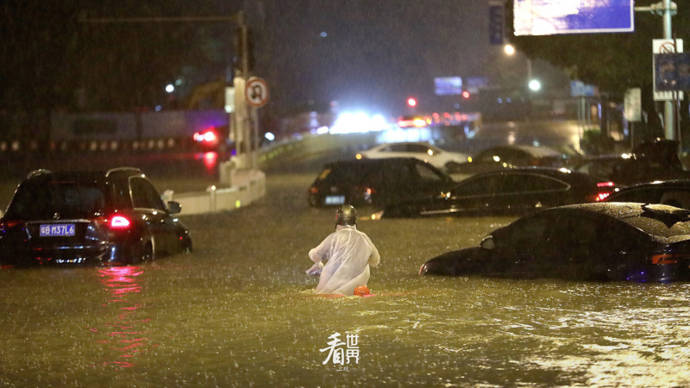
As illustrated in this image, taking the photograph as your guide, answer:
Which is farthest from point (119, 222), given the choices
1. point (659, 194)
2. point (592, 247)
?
point (659, 194)

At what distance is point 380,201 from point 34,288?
1517cm

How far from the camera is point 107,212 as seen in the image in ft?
52.5

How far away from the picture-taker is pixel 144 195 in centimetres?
1727

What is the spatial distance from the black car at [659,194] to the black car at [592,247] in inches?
104

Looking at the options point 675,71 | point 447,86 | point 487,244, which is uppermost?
point 447,86

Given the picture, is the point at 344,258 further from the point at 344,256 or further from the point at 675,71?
the point at 675,71

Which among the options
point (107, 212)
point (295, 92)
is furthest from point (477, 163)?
point (295, 92)

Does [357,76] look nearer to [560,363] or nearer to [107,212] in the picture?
[107,212]

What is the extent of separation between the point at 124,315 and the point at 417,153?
110 feet

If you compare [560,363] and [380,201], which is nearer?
[560,363]

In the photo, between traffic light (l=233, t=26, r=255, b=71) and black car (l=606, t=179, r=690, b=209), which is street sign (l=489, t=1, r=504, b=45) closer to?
traffic light (l=233, t=26, r=255, b=71)

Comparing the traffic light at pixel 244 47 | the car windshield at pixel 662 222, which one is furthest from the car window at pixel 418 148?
the car windshield at pixel 662 222

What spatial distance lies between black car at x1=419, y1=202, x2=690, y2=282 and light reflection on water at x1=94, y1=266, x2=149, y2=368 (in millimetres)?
3823

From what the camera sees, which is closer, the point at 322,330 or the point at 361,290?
the point at 322,330
